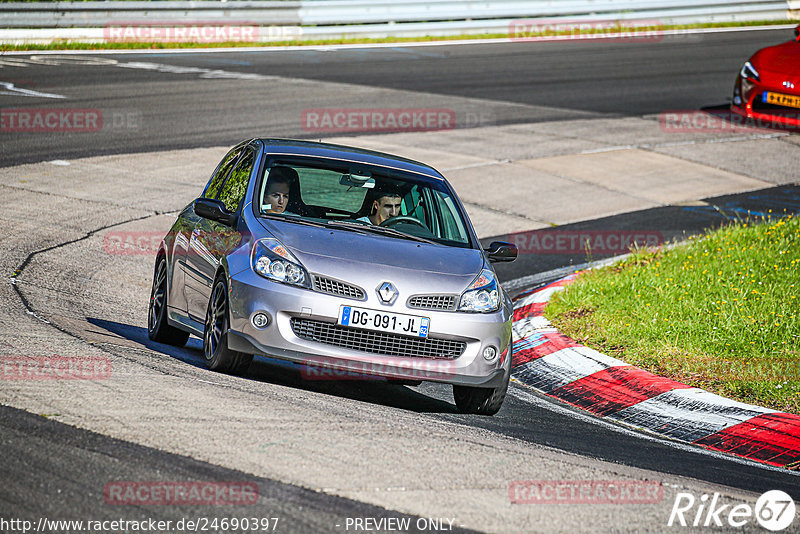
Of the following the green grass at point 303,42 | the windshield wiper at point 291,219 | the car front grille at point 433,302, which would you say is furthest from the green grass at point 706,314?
the green grass at point 303,42

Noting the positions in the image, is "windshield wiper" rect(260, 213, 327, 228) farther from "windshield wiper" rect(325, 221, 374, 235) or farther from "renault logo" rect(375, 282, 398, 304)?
"renault logo" rect(375, 282, 398, 304)

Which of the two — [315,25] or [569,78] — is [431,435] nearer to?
[569,78]

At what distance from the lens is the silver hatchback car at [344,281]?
6.61 meters

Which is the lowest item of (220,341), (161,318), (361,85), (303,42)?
(161,318)

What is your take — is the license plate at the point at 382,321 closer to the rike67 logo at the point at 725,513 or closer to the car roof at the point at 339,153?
the car roof at the point at 339,153

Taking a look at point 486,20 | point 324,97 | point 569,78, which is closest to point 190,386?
point 324,97

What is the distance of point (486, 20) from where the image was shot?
29.2 meters

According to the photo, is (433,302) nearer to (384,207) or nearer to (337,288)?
(337,288)

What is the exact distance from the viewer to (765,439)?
7.04 m

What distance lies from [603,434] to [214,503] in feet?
10.6

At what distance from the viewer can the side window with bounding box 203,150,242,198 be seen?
8.54 m

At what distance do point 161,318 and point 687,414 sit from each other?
12.6 feet

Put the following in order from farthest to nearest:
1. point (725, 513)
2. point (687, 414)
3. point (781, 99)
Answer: point (781, 99), point (687, 414), point (725, 513)

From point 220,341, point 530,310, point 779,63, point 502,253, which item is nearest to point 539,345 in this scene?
point 530,310
